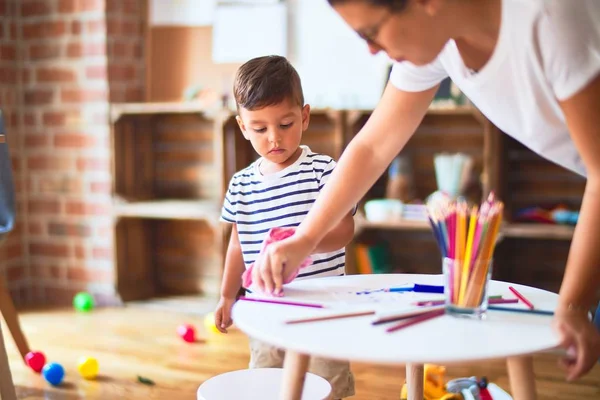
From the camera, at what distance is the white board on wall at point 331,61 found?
3180mm

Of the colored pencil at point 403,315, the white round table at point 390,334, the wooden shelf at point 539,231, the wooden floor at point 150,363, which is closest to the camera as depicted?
the white round table at point 390,334

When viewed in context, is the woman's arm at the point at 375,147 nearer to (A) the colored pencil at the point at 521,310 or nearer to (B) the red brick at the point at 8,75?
(A) the colored pencil at the point at 521,310

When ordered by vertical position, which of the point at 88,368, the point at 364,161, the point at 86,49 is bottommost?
the point at 88,368

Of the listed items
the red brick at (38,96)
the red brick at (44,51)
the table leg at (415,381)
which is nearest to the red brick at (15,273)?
the red brick at (38,96)

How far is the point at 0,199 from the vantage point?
246 cm

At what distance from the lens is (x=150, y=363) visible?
2.53 metres

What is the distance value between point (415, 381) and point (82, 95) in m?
2.54

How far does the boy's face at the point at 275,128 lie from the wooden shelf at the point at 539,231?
1.42 meters

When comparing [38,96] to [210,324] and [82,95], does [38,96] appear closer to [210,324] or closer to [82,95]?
[82,95]

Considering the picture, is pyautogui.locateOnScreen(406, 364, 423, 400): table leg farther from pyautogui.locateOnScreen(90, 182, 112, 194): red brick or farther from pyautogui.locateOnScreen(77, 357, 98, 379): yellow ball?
pyautogui.locateOnScreen(90, 182, 112, 194): red brick

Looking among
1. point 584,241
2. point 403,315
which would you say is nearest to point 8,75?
point 403,315

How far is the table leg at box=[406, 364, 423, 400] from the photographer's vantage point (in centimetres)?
135

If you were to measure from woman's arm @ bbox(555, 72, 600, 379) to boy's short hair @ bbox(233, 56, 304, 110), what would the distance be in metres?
0.72

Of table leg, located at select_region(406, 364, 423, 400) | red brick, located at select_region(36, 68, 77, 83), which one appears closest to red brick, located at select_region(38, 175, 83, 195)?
red brick, located at select_region(36, 68, 77, 83)
